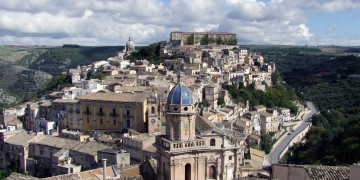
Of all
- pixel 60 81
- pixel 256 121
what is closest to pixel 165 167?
pixel 256 121

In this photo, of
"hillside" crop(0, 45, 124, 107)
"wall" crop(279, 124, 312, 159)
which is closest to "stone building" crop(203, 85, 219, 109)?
"wall" crop(279, 124, 312, 159)

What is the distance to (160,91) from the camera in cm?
4891

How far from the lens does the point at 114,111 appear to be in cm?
4441

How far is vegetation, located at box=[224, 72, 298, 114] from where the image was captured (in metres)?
68.2

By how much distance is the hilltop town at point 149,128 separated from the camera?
69.0ft

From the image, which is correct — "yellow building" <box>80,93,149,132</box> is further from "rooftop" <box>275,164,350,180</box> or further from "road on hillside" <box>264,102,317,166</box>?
"rooftop" <box>275,164,350,180</box>

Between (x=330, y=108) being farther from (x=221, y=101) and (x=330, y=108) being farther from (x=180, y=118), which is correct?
(x=180, y=118)

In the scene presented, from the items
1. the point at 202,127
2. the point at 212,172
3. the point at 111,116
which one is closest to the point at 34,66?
the point at 111,116

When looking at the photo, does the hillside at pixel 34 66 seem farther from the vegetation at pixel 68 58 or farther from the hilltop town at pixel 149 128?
the hilltop town at pixel 149 128

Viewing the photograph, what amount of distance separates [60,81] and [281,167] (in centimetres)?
6709

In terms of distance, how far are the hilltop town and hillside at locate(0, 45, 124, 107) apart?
190 feet

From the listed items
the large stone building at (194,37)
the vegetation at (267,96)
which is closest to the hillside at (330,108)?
the vegetation at (267,96)

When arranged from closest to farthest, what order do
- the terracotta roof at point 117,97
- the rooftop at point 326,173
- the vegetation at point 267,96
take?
the rooftop at point 326,173 < the terracotta roof at point 117,97 < the vegetation at point 267,96

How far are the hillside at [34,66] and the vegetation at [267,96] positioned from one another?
65592 mm
